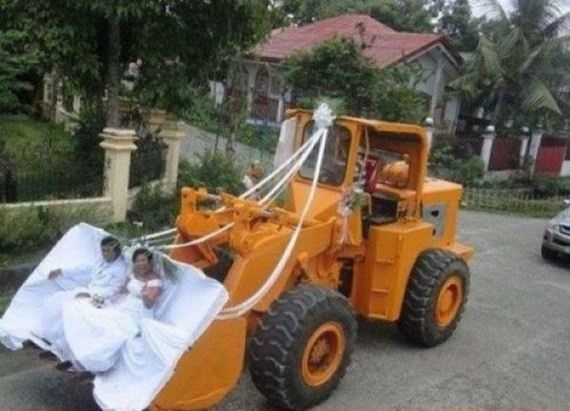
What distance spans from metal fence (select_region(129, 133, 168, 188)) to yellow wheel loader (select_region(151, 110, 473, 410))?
12.2ft

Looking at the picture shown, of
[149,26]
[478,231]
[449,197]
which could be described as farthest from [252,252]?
[478,231]

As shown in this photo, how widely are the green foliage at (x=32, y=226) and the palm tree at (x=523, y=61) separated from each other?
15007 mm

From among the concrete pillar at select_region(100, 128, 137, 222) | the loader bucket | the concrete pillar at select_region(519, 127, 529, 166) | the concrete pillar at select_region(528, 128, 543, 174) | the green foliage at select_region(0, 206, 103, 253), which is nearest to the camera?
the loader bucket

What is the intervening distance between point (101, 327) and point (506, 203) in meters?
15.0

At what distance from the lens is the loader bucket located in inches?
174

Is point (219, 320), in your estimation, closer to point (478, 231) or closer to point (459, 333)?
point (459, 333)

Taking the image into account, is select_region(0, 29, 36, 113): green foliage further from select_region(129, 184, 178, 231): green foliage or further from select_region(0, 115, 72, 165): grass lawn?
select_region(129, 184, 178, 231): green foliage

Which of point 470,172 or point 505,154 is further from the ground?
point 505,154

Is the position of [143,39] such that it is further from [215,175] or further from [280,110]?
[280,110]

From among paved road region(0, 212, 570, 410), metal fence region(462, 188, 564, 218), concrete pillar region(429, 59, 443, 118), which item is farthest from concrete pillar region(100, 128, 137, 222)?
concrete pillar region(429, 59, 443, 118)

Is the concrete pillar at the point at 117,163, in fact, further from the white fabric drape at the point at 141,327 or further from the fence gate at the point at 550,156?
the fence gate at the point at 550,156

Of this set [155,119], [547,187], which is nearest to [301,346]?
[155,119]

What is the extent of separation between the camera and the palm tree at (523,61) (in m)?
20.1

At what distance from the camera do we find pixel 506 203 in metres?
17.8
